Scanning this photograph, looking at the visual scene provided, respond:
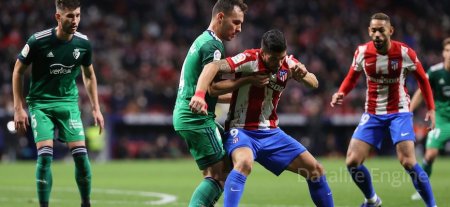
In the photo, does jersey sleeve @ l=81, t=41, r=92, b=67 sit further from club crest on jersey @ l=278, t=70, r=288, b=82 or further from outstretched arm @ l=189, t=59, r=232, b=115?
club crest on jersey @ l=278, t=70, r=288, b=82

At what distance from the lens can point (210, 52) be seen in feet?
22.6

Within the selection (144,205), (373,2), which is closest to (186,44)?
(373,2)

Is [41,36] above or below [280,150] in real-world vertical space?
above

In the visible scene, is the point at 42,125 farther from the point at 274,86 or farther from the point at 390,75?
the point at 390,75

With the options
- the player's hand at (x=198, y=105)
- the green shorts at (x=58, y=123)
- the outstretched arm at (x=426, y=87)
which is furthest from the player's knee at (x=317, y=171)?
the green shorts at (x=58, y=123)

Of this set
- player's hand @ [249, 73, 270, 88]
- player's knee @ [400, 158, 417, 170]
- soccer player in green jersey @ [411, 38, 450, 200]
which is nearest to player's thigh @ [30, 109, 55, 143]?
player's hand @ [249, 73, 270, 88]

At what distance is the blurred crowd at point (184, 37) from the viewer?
76.4 ft

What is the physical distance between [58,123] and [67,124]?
0.36 feet

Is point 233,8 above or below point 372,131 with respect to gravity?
above

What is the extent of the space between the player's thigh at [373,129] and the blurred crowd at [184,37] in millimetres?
14228

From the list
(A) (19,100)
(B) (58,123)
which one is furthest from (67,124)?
(A) (19,100)

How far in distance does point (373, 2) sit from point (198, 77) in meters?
23.6

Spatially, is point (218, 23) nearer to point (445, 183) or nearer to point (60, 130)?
point (60, 130)

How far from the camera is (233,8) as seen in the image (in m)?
7.14
